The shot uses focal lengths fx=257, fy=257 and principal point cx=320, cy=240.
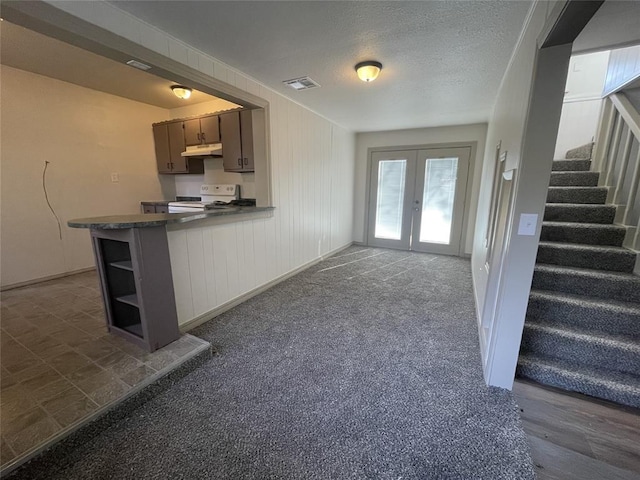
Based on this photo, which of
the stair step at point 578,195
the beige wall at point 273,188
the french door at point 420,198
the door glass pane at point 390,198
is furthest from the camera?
the door glass pane at point 390,198

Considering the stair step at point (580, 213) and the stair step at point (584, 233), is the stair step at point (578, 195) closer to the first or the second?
the stair step at point (580, 213)

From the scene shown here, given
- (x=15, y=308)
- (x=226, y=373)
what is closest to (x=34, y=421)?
(x=226, y=373)

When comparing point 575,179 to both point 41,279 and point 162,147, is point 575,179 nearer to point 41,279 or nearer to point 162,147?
point 162,147

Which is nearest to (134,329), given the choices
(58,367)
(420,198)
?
(58,367)

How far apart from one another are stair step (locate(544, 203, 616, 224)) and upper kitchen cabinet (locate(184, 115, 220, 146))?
4.09 metres

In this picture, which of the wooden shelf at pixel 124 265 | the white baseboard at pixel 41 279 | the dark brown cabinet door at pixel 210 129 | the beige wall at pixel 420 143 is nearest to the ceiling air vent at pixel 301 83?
the dark brown cabinet door at pixel 210 129

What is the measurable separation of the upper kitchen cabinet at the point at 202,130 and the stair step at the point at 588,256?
4.07 m

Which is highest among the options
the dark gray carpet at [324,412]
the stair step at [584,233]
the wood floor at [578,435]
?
the stair step at [584,233]

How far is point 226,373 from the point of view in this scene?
6.22 feet

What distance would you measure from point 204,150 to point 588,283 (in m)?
4.51

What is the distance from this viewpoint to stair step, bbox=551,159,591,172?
299 cm

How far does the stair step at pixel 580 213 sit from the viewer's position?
2.48 m

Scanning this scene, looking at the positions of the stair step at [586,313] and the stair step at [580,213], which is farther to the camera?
the stair step at [580,213]

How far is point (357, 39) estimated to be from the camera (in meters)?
2.02
